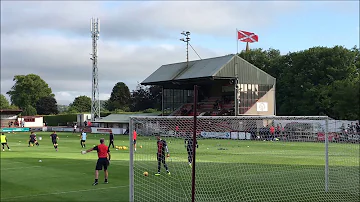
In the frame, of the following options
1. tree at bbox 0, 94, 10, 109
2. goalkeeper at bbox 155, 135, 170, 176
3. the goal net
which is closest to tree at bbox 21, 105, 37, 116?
tree at bbox 0, 94, 10, 109

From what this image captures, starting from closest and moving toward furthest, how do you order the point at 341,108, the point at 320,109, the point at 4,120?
the point at 341,108 → the point at 320,109 → the point at 4,120

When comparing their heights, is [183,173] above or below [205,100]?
below

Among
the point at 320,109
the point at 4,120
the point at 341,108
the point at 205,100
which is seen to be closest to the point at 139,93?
the point at 4,120

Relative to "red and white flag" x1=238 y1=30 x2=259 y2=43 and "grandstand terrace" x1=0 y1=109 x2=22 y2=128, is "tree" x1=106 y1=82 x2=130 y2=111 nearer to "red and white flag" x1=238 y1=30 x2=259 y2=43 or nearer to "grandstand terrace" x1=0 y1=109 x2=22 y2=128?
"grandstand terrace" x1=0 y1=109 x2=22 y2=128

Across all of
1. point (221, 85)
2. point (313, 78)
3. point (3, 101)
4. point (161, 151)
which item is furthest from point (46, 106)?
point (161, 151)

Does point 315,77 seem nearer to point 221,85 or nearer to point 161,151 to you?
point 221,85

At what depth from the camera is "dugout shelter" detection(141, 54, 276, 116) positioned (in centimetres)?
5841

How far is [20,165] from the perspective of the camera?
874 inches

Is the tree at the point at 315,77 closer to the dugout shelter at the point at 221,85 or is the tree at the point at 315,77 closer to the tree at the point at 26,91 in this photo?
the dugout shelter at the point at 221,85

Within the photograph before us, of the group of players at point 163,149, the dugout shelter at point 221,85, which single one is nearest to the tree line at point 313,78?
the dugout shelter at point 221,85

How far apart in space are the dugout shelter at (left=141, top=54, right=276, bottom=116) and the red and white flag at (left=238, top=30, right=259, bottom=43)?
8109 mm

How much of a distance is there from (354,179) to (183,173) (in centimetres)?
725

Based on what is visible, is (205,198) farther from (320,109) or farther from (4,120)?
(4,120)

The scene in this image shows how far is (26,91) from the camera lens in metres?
132
